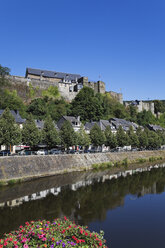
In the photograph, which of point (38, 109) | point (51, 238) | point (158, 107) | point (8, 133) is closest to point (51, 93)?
point (38, 109)

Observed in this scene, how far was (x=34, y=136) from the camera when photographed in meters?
38.7

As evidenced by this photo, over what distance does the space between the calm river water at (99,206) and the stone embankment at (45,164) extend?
191 cm

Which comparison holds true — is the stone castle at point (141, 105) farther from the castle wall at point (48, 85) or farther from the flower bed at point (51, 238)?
the flower bed at point (51, 238)

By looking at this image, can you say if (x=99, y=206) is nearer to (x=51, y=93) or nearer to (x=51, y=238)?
(x=51, y=238)

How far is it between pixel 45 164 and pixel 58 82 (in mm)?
61500

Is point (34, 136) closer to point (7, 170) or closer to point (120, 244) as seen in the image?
point (7, 170)

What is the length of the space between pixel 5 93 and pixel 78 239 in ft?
Result: 227

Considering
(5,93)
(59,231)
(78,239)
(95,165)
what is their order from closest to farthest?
(78,239)
(59,231)
(95,165)
(5,93)

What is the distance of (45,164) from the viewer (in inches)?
1346

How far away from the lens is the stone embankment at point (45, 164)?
28.8m

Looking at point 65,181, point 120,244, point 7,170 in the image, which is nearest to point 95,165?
point 65,181

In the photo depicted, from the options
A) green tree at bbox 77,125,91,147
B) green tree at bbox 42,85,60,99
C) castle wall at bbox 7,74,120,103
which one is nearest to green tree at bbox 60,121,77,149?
green tree at bbox 77,125,91,147

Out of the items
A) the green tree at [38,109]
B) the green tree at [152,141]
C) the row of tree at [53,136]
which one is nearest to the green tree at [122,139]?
the row of tree at [53,136]

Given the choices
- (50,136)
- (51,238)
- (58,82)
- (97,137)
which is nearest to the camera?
(51,238)
